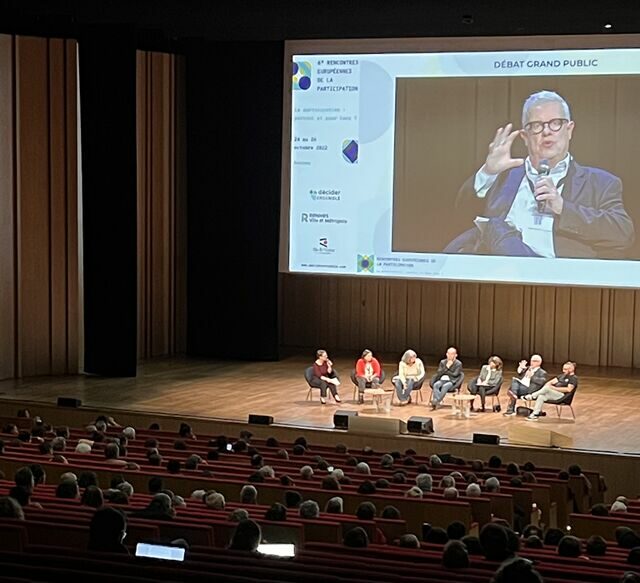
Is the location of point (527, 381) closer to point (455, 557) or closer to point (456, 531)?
point (456, 531)

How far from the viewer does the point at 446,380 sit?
1348 centimetres

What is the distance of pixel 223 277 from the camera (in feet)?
57.8

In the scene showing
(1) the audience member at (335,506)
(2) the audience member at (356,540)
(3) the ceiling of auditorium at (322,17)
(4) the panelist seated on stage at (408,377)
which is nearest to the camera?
(2) the audience member at (356,540)

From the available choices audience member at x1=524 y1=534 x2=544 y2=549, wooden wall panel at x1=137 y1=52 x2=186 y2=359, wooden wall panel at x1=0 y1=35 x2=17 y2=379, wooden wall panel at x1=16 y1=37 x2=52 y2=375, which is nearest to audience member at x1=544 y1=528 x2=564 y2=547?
audience member at x1=524 y1=534 x2=544 y2=549

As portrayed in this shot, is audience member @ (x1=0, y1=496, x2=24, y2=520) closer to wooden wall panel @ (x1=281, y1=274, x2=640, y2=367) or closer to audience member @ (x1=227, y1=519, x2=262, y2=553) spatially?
audience member @ (x1=227, y1=519, x2=262, y2=553)

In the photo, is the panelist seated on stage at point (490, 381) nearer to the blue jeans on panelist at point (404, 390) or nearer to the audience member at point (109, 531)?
the blue jeans on panelist at point (404, 390)

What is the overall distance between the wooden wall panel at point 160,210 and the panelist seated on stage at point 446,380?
217 inches

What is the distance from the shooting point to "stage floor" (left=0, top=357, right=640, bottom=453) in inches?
490

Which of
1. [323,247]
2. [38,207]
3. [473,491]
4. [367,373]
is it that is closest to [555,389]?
[367,373]

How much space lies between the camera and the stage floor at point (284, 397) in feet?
40.8

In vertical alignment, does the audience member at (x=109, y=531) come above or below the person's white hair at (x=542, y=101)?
below

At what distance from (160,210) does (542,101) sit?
5964 mm

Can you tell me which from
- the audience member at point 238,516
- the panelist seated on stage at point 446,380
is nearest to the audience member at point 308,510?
the audience member at point 238,516

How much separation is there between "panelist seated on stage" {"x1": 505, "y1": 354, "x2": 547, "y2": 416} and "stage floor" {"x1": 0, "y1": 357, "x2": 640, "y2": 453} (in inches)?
9.5
